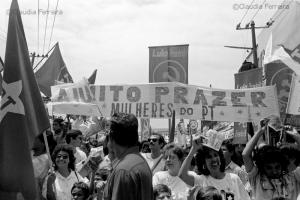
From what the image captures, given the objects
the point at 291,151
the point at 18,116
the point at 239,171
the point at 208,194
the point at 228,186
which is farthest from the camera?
the point at 239,171

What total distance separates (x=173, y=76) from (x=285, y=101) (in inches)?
84.0

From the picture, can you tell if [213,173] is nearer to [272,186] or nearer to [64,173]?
[272,186]

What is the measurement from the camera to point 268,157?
13.6 feet

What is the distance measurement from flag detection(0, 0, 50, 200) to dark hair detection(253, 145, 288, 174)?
1.96m

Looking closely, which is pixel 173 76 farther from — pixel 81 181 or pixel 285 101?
pixel 81 181

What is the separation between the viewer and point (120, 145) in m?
2.77

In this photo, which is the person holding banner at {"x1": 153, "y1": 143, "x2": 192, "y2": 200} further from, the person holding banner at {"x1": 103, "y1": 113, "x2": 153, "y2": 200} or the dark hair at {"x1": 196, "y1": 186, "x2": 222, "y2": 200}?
the person holding banner at {"x1": 103, "y1": 113, "x2": 153, "y2": 200}

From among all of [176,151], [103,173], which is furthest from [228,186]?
[103,173]

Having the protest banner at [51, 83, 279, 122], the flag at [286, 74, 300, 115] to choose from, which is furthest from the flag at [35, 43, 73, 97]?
the flag at [286, 74, 300, 115]

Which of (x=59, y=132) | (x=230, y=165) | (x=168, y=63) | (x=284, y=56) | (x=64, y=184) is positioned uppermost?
(x=168, y=63)

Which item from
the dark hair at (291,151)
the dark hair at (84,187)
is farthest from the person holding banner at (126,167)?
the dark hair at (291,151)

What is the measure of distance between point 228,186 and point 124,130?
6.42ft

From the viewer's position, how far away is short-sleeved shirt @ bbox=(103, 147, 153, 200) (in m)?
2.52

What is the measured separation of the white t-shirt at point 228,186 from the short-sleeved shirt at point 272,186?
0.19m
